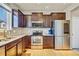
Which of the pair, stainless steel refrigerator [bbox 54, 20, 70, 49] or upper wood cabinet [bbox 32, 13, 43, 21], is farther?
upper wood cabinet [bbox 32, 13, 43, 21]

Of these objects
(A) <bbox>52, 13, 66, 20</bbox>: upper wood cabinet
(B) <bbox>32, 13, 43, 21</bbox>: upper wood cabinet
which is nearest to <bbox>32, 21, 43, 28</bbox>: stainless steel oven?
(B) <bbox>32, 13, 43, 21</bbox>: upper wood cabinet

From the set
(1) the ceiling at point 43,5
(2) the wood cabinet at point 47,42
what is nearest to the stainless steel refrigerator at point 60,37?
(2) the wood cabinet at point 47,42

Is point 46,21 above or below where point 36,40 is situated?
above

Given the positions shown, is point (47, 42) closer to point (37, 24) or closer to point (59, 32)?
point (59, 32)

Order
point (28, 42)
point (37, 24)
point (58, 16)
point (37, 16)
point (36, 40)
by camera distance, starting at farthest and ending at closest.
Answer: point (37, 24)
point (37, 16)
point (58, 16)
point (36, 40)
point (28, 42)

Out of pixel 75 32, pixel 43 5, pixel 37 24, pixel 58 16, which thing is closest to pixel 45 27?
pixel 37 24

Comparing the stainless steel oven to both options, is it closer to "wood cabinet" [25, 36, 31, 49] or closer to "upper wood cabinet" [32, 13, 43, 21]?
"upper wood cabinet" [32, 13, 43, 21]

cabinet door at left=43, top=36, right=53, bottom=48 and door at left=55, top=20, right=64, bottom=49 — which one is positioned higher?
door at left=55, top=20, right=64, bottom=49

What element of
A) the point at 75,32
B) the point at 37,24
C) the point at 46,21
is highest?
the point at 46,21

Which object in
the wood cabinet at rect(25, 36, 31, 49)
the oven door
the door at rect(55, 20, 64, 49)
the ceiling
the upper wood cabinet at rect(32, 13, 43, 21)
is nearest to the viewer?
the ceiling

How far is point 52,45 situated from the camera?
7.16 m

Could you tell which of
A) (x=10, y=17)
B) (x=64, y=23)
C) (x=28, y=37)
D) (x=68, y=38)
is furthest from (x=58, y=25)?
(x=10, y=17)

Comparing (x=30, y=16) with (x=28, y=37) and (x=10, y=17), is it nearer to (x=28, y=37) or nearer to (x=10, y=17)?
(x=28, y=37)

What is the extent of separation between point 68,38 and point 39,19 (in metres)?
1.75
